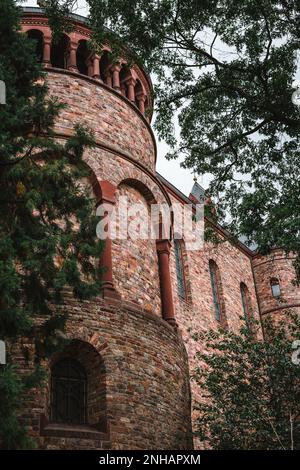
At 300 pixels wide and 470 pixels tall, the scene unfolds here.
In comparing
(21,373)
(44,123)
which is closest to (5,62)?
(44,123)

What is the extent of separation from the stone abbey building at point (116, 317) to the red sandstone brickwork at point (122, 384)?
0.02 m

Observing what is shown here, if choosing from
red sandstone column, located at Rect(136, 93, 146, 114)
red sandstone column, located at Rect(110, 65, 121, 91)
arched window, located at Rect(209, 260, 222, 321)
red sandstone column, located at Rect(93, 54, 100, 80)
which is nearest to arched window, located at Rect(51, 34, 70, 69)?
red sandstone column, located at Rect(93, 54, 100, 80)

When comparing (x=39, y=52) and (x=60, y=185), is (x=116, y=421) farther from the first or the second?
(x=39, y=52)

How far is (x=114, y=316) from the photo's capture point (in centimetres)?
1045

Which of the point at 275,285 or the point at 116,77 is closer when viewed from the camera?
the point at 116,77

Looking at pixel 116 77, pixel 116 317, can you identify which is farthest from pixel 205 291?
pixel 116 317

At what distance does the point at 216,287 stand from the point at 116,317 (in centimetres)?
1099

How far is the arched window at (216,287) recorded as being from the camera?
66.6ft

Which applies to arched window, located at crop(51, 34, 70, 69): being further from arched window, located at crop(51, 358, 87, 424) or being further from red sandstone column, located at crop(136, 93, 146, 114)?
arched window, located at crop(51, 358, 87, 424)

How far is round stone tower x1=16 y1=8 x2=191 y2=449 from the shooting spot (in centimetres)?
956

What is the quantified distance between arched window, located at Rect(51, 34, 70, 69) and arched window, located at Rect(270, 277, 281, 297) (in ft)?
47.5

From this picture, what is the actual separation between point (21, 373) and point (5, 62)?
4.74 m

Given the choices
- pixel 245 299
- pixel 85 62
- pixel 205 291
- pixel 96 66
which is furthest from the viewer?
pixel 245 299

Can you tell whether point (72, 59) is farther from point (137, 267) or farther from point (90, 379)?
point (90, 379)
